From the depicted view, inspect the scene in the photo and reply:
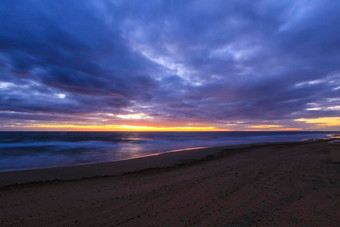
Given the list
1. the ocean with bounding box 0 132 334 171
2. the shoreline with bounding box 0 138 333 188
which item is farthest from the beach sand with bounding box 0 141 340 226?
the ocean with bounding box 0 132 334 171

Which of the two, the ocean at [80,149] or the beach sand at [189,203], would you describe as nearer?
the beach sand at [189,203]

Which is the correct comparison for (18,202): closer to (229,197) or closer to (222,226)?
(222,226)

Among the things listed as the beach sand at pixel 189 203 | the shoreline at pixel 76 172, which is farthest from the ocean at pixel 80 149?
the beach sand at pixel 189 203

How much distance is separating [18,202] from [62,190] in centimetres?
150

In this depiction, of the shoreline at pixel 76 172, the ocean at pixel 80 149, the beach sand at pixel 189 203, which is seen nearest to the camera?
the beach sand at pixel 189 203

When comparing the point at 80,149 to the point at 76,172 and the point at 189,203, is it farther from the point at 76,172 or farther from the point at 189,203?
the point at 189,203

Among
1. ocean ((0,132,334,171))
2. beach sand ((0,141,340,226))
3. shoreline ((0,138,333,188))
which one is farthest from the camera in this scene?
ocean ((0,132,334,171))

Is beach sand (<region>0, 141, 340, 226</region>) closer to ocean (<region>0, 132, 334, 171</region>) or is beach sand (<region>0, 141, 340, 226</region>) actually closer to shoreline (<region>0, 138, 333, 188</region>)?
shoreline (<region>0, 138, 333, 188</region>)

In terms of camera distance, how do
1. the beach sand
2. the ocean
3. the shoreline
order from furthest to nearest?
the ocean → the shoreline → the beach sand

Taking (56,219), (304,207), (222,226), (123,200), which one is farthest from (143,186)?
(304,207)

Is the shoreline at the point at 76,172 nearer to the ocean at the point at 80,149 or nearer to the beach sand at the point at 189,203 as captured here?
the beach sand at the point at 189,203

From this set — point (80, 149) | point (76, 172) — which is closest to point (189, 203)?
point (76, 172)

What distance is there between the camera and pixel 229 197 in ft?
17.9

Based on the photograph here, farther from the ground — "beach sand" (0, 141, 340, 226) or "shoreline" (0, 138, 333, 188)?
"beach sand" (0, 141, 340, 226)
